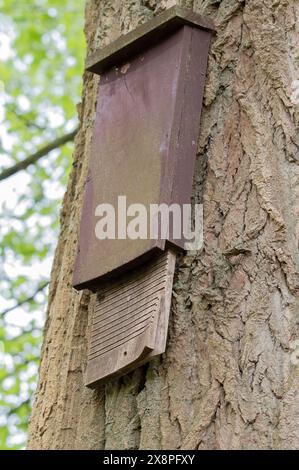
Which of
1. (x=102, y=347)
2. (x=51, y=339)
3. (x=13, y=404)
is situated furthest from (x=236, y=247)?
(x=13, y=404)

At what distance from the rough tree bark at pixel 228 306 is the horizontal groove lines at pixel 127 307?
5 centimetres

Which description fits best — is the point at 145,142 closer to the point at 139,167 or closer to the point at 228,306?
the point at 139,167

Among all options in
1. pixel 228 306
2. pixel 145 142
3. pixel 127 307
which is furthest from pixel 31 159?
pixel 228 306

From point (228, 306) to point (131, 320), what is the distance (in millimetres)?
198

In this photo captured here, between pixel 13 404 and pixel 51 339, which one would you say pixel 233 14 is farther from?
pixel 13 404

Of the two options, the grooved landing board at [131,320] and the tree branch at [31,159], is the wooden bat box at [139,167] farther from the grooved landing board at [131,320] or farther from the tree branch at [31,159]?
the tree branch at [31,159]

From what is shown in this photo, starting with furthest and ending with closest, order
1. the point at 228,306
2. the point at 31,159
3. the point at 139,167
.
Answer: the point at 31,159 → the point at 139,167 → the point at 228,306

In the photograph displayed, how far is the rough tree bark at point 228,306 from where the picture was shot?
1.63 meters

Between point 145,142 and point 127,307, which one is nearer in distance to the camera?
point 127,307

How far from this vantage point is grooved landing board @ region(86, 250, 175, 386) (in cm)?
172

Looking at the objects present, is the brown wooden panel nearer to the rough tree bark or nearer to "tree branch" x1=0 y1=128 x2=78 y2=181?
the rough tree bark

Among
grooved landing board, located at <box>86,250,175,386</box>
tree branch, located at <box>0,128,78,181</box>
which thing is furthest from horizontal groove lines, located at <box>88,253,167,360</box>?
tree branch, located at <box>0,128,78,181</box>

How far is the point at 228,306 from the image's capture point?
173 cm

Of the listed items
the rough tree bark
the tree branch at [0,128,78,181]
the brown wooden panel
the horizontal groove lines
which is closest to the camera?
the rough tree bark
